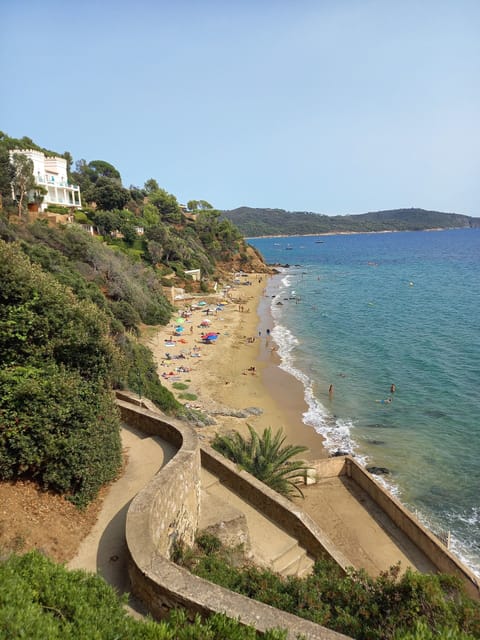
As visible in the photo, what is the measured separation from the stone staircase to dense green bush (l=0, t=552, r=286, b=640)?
3885 millimetres

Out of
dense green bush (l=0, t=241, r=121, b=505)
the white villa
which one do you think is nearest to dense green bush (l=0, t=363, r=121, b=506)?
dense green bush (l=0, t=241, r=121, b=505)

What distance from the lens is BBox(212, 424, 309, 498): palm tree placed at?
12.2 meters

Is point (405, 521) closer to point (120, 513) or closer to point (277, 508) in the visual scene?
point (277, 508)

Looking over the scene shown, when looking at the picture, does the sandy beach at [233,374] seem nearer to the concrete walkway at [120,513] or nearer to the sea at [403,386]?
the sea at [403,386]

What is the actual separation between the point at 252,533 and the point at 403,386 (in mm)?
18635

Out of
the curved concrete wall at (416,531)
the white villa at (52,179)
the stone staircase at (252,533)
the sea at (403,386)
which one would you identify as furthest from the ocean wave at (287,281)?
the stone staircase at (252,533)

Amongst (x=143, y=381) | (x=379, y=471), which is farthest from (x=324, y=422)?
(x=143, y=381)

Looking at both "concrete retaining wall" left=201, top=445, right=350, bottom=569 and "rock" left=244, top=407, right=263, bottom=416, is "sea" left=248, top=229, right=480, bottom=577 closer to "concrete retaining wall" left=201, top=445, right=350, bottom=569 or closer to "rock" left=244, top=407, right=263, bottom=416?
"rock" left=244, top=407, right=263, bottom=416

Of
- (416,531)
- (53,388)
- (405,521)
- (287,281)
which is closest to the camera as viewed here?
(53,388)

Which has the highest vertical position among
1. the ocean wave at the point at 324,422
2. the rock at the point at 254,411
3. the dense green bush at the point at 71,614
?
the dense green bush at the point at 71,614

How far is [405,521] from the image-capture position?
11.7m

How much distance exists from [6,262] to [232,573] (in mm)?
7046

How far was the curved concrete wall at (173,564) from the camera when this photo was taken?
175 inches

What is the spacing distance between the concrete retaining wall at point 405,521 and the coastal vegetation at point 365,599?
494 centimetres
